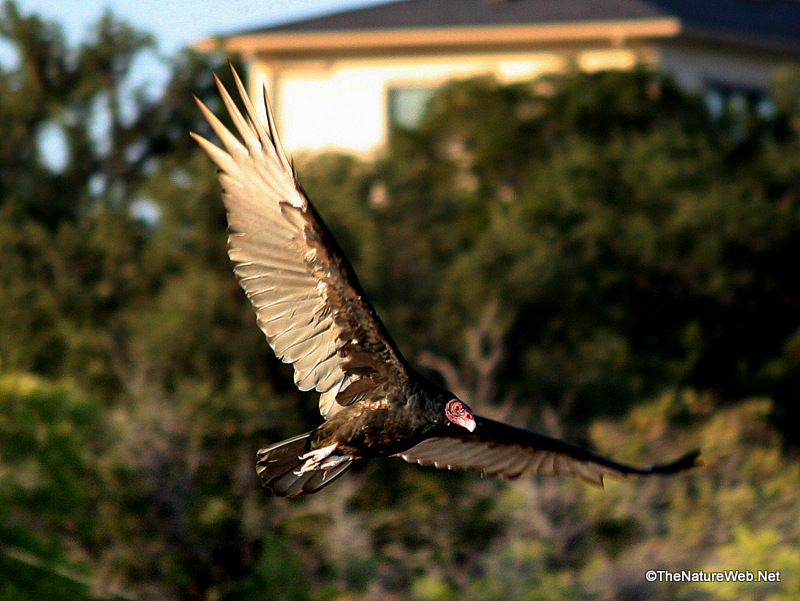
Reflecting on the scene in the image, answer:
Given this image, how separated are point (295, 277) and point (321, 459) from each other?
0.68 metres

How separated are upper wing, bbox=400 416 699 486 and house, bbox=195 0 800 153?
11.7m

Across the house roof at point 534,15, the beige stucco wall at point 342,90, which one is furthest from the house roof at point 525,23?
the beige stucco wall at point 342,90

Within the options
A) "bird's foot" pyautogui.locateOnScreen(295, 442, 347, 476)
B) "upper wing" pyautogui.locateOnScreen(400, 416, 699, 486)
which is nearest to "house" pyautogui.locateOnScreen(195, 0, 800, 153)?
"upper wing" pyautogui.locateOnScreen(400, 416, 699, 486)

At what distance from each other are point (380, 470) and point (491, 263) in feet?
10.7

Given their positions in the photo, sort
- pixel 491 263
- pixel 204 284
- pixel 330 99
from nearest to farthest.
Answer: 1. pixel 204 284
2. pixel 491 263
3. pixel 330 99

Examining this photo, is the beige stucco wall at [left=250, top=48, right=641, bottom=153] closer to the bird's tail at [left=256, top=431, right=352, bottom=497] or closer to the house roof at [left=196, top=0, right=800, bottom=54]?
the house roof at [left=196, top=0, right=800, bottom=54]

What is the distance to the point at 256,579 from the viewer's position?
9320 mm

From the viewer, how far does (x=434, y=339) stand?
43.6 feet

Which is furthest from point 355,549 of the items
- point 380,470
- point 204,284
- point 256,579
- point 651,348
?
point 651,348

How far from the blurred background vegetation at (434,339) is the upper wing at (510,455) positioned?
2.70 m

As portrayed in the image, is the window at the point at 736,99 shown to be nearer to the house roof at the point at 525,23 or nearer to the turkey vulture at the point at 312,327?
the house roof at the point at 525,23

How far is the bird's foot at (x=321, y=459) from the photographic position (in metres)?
5.12

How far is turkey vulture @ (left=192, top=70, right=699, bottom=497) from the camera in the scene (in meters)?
4.95

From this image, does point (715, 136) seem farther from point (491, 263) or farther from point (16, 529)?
point (16, 529)
